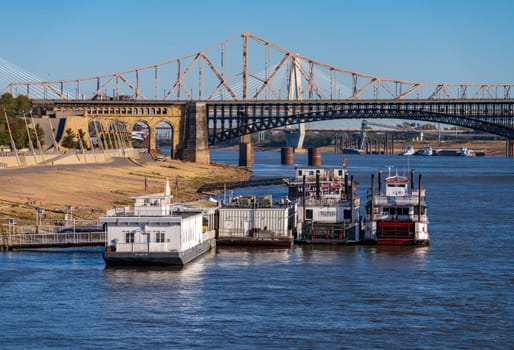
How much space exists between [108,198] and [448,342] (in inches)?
1972

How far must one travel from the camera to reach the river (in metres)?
37.7

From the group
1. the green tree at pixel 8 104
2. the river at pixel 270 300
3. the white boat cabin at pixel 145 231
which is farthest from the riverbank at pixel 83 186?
the green tree at pixel 8 104

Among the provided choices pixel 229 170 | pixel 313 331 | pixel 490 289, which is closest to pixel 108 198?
pixel 490 289

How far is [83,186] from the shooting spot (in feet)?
293

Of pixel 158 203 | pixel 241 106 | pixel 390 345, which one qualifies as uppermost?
pixel 241 106

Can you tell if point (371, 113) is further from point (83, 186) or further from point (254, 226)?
point (254, 226)

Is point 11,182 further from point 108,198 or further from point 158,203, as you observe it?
point 158,203

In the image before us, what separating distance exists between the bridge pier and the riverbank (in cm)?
2302

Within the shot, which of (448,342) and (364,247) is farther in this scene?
(364,247)

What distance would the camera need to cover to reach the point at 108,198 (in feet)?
278

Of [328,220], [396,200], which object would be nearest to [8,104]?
[328,220]

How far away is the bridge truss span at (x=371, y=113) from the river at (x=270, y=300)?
356ft

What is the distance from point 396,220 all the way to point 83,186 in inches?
1336

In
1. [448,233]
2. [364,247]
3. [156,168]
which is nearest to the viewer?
[364,247]
